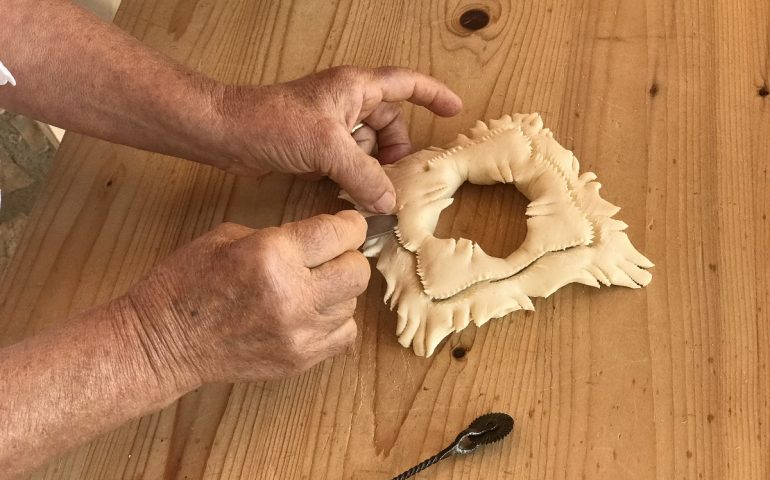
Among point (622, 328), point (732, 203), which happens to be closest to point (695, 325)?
point (622, 328)

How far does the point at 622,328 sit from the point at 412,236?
36 cm

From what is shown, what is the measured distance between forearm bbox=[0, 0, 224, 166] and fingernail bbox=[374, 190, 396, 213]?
28cm

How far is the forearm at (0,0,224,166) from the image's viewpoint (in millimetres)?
1158

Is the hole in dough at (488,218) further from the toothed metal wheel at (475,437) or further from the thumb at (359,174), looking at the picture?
the toothed metal wheel at (475,437)

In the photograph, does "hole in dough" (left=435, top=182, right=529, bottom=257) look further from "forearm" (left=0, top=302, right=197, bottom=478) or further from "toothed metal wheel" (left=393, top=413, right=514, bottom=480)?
"forearm" (left=0, top=302, right=197, bottom=478)

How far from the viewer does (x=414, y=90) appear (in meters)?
1.22

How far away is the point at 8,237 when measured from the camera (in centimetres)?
208

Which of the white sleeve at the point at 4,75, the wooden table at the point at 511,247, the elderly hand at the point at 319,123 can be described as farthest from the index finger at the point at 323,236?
the white sleeve at the point at 4,75

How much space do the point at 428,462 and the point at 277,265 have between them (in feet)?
1.19

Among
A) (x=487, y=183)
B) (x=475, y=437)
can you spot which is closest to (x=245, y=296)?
(x=475, y=437)

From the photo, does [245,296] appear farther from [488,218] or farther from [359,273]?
[488,218]

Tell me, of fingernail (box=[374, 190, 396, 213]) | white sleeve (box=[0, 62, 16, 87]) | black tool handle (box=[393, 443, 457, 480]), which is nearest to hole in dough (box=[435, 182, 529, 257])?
fingernail (box=[374, 190, 396, 213])

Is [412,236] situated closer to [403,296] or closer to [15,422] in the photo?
[403,296]

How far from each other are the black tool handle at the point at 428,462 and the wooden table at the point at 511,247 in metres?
0.03
